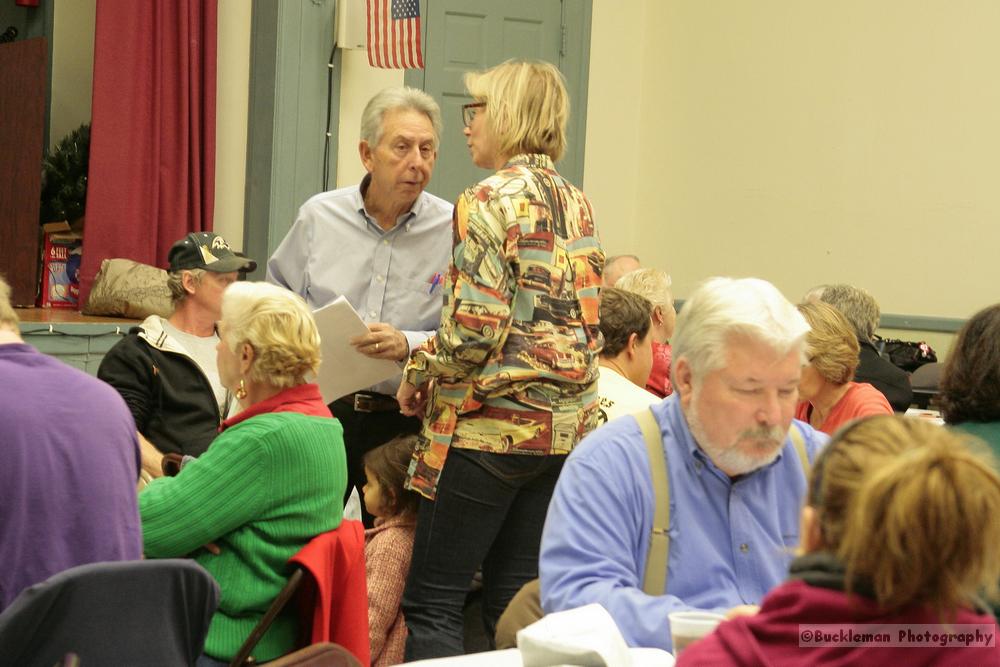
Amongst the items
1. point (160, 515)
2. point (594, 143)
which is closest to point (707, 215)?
point (594, 143)

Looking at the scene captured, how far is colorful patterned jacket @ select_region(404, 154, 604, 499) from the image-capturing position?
2.93m

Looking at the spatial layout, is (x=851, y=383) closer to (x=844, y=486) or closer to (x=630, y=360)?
(x=630, y=360)

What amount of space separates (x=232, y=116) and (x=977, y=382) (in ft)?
16.8

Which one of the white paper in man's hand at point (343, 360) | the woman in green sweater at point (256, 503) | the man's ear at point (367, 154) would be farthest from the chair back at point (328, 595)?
the man's ear at point (367, 154)

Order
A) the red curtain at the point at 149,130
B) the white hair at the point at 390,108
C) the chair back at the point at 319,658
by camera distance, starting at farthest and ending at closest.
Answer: the red curtain at the point at 149,130 → the white hair at the point at 390,108 → the chair back at the point at 319,658

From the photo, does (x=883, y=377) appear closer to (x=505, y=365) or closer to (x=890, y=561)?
(x=505, y=365)

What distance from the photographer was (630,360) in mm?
4043

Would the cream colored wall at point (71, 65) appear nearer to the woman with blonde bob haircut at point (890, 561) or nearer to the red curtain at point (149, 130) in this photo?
the red curtain at point (149, 130)

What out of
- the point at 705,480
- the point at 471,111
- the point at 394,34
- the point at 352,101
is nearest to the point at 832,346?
the point at 471,111

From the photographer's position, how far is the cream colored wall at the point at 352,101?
702 cm

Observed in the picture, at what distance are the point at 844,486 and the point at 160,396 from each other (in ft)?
9.35

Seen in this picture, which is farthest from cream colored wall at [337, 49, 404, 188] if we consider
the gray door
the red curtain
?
the red curtain

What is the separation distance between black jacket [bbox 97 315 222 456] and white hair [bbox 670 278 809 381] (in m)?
2.16

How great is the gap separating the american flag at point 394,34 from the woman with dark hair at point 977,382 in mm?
3933
